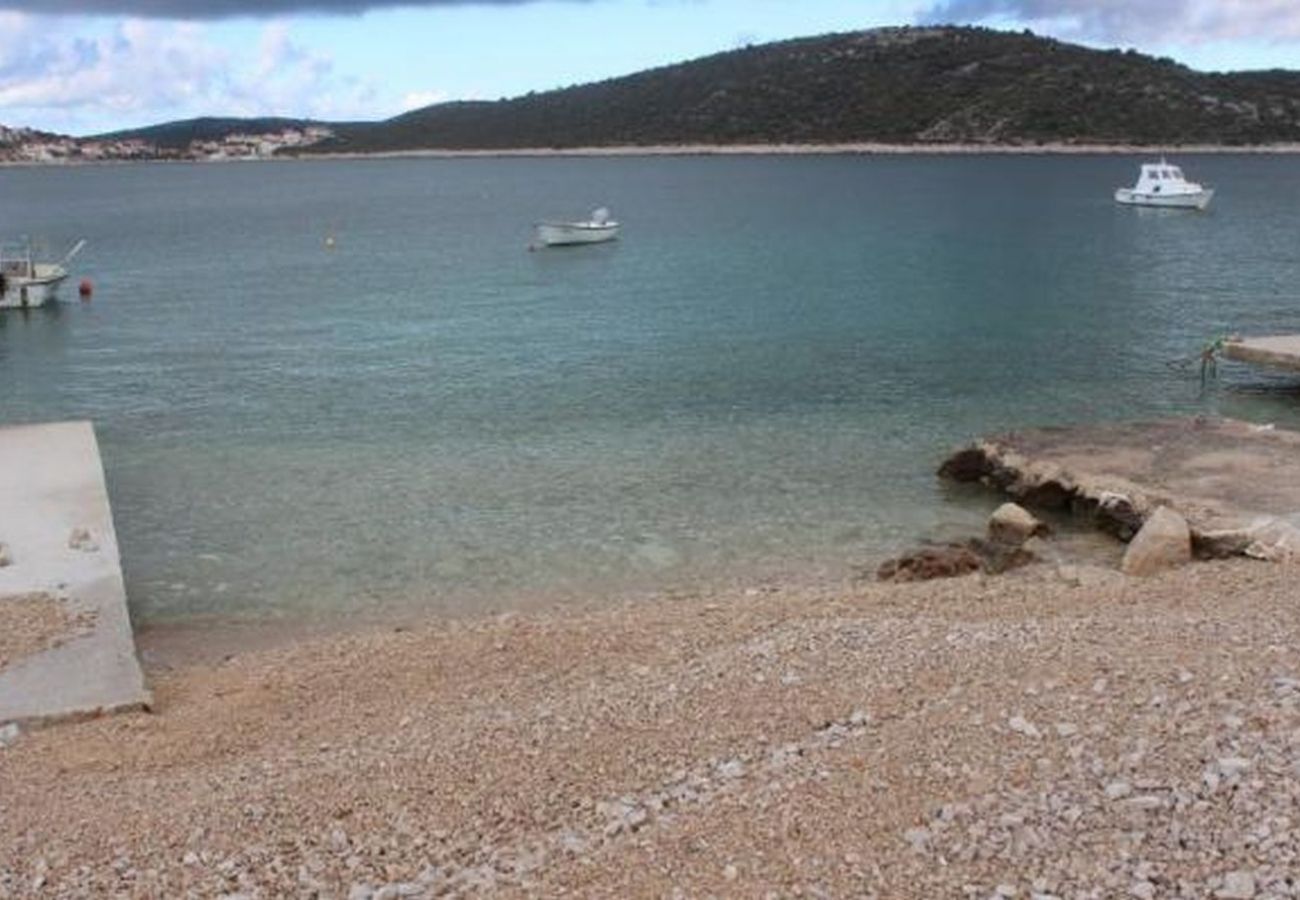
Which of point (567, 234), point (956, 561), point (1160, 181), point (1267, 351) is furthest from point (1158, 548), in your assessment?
point (1160, 181)

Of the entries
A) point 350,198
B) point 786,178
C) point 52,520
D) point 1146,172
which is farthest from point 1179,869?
point 786,178

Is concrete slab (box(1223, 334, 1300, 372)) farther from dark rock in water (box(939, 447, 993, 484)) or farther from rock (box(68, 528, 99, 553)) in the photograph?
rock (box(68, 528, 99, 553))

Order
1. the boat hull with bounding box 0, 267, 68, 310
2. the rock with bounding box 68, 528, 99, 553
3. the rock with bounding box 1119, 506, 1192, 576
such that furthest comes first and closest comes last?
the boat hull with bounding box 0, 267, 68, 310, the rock with bounding box 68, 528, 99, 553, the rock with bounding box 1119, 506, 1192, 576

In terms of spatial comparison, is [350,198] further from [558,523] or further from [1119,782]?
[1119,782]

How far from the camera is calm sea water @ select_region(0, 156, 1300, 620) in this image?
1936 cm

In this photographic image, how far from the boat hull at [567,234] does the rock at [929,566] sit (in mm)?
54501

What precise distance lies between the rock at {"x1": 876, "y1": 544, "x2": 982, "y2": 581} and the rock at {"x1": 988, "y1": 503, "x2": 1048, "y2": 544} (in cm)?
75

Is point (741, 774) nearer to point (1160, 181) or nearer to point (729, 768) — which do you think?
point (729, 768)

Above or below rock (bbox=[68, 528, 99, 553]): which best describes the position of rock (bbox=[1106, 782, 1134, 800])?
above

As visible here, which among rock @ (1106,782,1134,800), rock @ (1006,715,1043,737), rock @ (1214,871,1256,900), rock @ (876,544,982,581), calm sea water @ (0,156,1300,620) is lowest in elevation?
calm sea water @ (0,156,1300,620)

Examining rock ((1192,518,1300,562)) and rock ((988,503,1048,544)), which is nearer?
rock ((1192,518,1300,562))

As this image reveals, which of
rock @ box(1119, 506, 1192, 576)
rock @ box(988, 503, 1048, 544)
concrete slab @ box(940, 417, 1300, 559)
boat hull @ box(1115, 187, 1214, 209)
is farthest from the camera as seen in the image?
boat hull @ box(1115, 187, 1214, 209)

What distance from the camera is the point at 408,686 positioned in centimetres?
1306

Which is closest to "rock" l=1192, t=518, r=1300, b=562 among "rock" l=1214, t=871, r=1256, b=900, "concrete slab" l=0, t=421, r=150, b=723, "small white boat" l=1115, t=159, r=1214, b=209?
"rock" l=1214, t=871, r=1256, b=900
